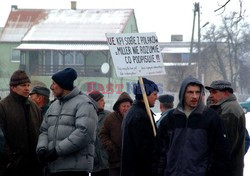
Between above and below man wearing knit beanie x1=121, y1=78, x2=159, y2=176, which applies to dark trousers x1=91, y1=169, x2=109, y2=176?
below

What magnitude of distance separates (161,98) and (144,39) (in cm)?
272

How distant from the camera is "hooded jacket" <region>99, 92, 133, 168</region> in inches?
427

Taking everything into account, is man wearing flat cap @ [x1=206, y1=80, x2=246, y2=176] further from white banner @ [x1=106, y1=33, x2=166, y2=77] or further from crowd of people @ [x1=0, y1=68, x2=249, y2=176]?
white banner @ [x1=106, y1=33, x2=166, y2=77]

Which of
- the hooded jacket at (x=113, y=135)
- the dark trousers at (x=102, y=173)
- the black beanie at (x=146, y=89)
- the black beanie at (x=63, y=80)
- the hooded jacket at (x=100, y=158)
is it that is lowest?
the dark trousers at (x=102, y=173)

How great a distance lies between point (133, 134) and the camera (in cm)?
823

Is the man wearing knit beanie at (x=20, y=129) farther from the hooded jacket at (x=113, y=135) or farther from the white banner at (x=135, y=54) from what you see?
the hooded jacket at (x=113, y=135)

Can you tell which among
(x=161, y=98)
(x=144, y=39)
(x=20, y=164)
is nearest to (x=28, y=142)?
(x=20, y=164)

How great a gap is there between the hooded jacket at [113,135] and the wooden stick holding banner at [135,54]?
175 cm

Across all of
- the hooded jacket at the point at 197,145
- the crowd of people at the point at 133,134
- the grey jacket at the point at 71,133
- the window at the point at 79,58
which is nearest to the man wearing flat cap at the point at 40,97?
the crowd of people at the point at 133,134

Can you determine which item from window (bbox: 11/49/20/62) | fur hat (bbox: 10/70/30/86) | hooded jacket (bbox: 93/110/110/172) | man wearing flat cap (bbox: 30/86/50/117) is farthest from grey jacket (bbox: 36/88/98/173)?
window (bbox: 11/49/20/62)

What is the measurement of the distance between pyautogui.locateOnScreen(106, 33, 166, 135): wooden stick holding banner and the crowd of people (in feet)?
1.70

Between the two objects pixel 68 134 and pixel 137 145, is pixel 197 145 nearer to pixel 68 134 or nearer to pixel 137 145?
pixel 137 145

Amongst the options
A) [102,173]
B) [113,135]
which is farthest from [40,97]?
[102,173]

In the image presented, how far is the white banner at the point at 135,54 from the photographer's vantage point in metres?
9.20
